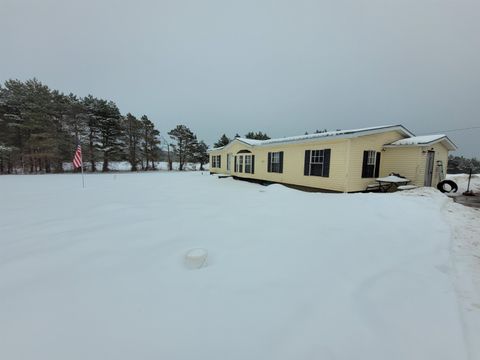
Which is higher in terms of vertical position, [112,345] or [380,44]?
[380,44]

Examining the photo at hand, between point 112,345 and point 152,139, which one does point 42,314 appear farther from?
point 152,139

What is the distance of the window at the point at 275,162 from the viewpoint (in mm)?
11852

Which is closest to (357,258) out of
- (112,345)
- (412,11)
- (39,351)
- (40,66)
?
(112,345)

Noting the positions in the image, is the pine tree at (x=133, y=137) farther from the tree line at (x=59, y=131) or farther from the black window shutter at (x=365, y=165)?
the black window shutter at (x=365, y=165)

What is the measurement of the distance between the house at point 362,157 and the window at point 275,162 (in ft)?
2.20

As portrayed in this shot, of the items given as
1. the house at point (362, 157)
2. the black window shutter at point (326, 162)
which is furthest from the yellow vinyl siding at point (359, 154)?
the black window shutter at point (326, 162)

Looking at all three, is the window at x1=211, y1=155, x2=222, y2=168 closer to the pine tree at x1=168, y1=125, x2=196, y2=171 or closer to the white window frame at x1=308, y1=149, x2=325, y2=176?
the pine tree at x1=168, y1=125, x2=196, y2=171

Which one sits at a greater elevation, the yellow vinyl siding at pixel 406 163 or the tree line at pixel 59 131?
the tree line at pixel 59 131

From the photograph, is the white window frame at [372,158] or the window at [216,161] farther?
the window at [216,161]

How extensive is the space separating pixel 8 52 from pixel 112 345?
104ft

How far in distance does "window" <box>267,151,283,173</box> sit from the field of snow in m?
7.80

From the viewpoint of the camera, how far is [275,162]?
40.3 ft

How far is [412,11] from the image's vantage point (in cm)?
1248

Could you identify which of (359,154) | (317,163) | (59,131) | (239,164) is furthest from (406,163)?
(59,131)
